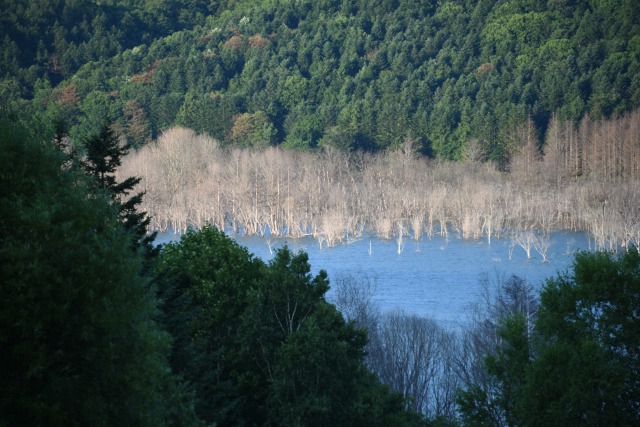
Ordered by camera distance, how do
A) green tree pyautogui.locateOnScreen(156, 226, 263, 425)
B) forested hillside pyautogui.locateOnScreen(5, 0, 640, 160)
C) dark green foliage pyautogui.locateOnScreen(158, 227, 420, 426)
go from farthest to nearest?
forested hillside pyautogui.locateOnScreen(5, 0, 640, 160)
green tree pyautogui.locateOnScreen(156, 226, 263, 425)
dark green foliage pyautogui.locateOnScreen(158, 227, 420, 426)

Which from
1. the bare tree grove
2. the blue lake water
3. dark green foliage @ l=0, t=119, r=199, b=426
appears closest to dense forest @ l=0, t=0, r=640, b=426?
dark green foliage @ l=0, t=119, r=199, b=426

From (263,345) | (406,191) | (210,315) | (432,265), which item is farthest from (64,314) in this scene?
(406,191)

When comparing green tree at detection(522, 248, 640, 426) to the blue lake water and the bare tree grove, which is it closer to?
the blue lake water

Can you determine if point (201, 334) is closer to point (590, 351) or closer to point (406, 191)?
point (590, 351)

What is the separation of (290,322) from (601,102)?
180 feet

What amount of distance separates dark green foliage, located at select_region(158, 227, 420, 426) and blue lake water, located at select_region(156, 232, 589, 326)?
15.3 metres

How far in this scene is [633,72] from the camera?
6850cm

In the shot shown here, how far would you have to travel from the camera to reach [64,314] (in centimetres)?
866

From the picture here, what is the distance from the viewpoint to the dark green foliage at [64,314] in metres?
8.42

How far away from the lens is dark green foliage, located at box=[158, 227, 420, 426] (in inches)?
554

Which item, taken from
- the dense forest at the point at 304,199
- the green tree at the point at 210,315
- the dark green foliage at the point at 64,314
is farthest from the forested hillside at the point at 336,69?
the dark green foliage at the point at 64,314

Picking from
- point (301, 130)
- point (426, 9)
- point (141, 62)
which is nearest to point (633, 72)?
point (301, 130)

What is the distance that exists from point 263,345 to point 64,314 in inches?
262

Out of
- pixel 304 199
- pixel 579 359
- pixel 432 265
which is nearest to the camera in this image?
pixel 579 359
